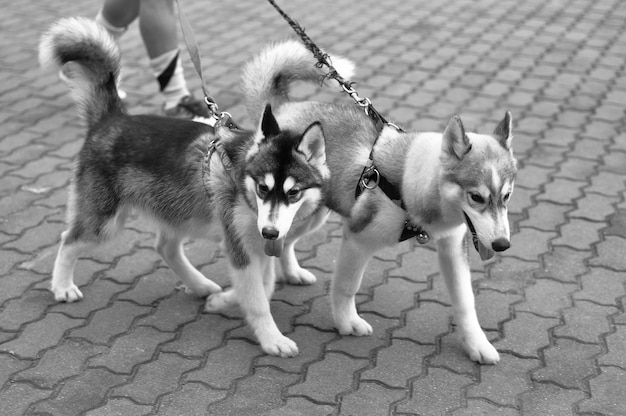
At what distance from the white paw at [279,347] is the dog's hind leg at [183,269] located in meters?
0.70

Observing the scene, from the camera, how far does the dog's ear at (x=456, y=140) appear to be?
12.4 ft

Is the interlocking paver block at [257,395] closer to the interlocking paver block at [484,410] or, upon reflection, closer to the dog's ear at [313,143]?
the interlocking paver block at [484,410]

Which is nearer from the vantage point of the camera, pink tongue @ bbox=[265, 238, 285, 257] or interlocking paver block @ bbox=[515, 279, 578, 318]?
pink tongue @ bbox=[265, 238, 285, 257]

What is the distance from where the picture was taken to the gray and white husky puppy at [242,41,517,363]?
12.3 ft

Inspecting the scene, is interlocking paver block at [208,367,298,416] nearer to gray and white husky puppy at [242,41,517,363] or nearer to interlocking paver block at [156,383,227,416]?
interlocking paver block at [156,383,227,416]

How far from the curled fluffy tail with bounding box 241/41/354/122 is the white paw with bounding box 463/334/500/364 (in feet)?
5.76

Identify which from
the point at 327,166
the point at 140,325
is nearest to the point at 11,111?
the point at 140,325

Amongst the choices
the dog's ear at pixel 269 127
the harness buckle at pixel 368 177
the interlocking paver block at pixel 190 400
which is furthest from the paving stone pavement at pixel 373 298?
the dog's ear at pixel 269 127

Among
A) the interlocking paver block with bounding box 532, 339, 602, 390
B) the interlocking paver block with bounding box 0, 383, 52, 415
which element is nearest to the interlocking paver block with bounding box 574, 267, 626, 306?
the interlocking paver block with bounding box 532, 339, 602, 390

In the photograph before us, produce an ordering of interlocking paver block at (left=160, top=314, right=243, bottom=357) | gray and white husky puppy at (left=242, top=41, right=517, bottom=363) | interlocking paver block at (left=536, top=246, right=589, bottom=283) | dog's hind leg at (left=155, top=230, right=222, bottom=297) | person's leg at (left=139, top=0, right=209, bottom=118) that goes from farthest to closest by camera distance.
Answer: person's leg at (left=139, top=0, right=209, bottom=118), interlocking paver block at (left=536, top=246, right=589, bottom=283), dog's hind leg at (left=155, top=230, right=222, bottom=297), interlocking paver block at (left=160, top=314, right=243, bottom=357), gray and white husky puppy at (left=242, top=41, right=517, bottom=363)

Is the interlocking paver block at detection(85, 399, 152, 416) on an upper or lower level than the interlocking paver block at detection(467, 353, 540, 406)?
upper

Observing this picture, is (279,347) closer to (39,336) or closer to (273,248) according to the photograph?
(273,248)

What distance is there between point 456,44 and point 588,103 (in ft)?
6.81

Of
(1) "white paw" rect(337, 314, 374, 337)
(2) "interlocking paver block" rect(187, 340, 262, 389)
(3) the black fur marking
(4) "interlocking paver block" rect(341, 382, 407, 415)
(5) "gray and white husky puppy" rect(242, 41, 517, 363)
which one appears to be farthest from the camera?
(3) the black fur marking
